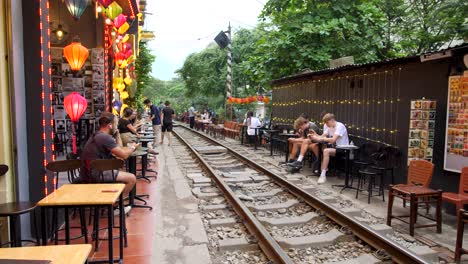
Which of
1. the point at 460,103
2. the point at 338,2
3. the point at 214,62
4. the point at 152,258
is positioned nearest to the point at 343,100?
the point at 460,103

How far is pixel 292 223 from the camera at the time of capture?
20.6 feet

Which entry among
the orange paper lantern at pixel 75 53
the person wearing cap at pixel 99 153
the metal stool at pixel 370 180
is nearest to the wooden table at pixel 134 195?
the person wearing cap at pixel 99 153

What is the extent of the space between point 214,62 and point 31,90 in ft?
95.2

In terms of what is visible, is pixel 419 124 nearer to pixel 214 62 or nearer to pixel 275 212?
pixel 275 212

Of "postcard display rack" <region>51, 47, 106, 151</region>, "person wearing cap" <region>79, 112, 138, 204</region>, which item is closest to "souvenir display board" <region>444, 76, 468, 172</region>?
"person wearing cap" <region>79, 112, 138, 204</region>

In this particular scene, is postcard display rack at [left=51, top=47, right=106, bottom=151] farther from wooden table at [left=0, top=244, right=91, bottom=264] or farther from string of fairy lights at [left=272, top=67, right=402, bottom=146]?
wooden table at [left=0, top=244, right=91, bottom=264]

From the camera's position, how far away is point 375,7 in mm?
15398

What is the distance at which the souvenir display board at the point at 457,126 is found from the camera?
6582mm

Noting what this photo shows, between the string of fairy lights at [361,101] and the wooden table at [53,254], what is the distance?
736 cm

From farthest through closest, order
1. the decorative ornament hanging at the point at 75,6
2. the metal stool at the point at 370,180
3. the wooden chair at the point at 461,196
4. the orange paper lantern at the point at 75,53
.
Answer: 1. the orange paper lantern at the point at 75,53
2. the metal stool at the point at 370,180
3. the decorative ornament hanging at the point at 75,6
4. the wooden chair at the point at 461,196

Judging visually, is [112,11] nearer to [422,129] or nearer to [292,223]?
[292,223]

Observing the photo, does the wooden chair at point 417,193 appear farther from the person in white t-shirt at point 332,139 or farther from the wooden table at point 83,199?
the wooden table at point 83,199

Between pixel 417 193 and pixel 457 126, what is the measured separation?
188 centimetres

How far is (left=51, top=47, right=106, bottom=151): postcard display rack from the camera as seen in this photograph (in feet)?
32.2
